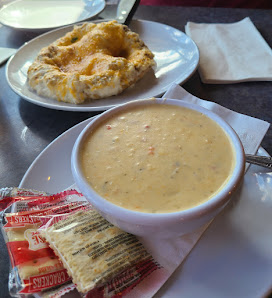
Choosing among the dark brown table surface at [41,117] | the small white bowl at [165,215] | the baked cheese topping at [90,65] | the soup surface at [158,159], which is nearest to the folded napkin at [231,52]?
the dark brown table surface at [41,117]

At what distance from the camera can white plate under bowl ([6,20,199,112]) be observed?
3.52 feet

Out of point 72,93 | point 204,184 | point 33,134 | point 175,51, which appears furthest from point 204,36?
point 204,184

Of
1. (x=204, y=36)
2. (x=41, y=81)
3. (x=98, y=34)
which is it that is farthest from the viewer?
(x=204, y=36)

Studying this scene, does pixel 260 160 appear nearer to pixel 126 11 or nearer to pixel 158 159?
pixel 158 159

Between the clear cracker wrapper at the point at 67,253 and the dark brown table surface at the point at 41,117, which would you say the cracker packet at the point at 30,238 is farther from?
the dark brown table surface at the point at 41,117

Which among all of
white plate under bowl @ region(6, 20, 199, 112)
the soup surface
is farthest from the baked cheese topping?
the soup surface

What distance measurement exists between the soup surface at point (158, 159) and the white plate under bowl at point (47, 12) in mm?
1141

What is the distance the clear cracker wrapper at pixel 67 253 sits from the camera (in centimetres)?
50

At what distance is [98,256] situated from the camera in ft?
1.77

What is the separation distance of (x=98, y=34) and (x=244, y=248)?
102 centimetres

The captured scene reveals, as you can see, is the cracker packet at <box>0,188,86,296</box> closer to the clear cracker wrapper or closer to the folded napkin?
the clear cracker wrapper

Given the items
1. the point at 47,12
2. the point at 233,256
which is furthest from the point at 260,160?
the point at 47,12

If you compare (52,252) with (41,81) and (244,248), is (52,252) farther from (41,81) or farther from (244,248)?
(41,81)

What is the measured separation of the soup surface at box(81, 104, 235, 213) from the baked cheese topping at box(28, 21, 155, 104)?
0.36 metres
